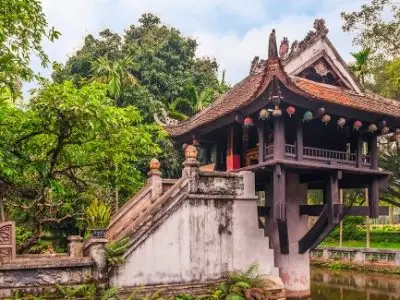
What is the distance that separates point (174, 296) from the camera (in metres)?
9.74

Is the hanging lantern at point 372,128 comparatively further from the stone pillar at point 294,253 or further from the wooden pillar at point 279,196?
the wooden pillar at point 279,196

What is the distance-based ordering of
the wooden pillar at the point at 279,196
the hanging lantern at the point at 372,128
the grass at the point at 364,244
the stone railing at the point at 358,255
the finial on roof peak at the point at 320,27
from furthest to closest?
→ the grass at the point at 364,244 < the stone railing at the point at 358,255 < the finial on roof peak at the point at 320,27 < the hanging lantern at the point at 372,128 < the wooden pillar at the point at 279,196

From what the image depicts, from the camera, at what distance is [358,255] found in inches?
813

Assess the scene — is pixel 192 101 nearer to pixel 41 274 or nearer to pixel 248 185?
pixel 248 185

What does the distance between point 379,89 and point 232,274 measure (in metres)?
18.5

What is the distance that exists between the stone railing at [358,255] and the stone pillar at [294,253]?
26.2ft

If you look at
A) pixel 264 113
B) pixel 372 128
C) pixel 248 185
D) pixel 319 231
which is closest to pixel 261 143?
pixel 264 113

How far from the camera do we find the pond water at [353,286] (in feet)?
45.9

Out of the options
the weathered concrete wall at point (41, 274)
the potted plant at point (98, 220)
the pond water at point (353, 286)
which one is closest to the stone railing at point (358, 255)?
the pond water at point (353, 286)

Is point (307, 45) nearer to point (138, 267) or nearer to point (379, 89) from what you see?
point (138, 267)

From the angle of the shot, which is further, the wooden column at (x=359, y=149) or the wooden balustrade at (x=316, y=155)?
the wooden column at (x=359, y=149)

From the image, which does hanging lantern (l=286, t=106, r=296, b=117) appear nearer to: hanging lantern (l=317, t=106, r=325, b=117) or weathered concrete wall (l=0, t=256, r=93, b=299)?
hanging lantern (l=317, t=106, r=325, b=117)

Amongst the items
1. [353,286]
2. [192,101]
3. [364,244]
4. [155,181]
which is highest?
[192,101]

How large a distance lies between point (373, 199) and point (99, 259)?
7.58 metres
